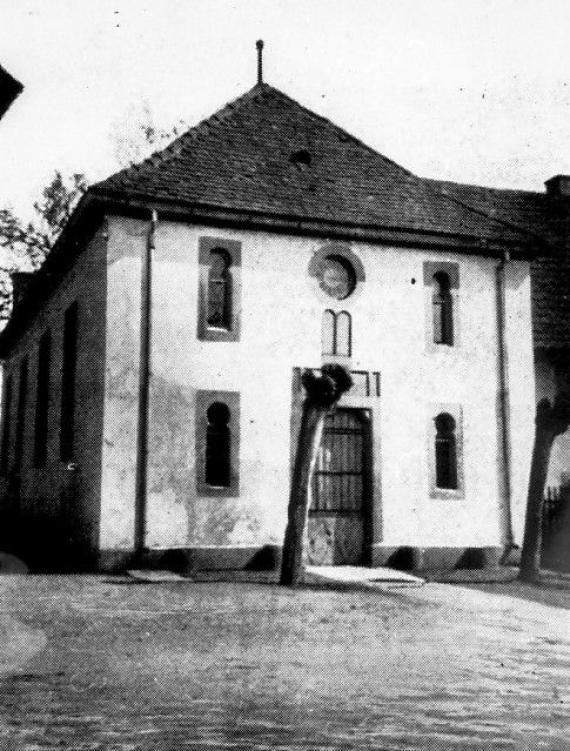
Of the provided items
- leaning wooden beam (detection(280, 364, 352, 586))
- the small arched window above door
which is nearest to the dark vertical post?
leaning wooden beam (detection(280, 364, 352, 586))

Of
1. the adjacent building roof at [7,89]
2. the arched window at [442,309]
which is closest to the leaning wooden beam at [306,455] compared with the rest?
the arched window at [442,309]

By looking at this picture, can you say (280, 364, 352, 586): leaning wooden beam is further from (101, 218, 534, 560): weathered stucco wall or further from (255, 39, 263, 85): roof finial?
(255, 39, 263, 85): roof finial

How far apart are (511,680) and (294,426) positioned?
965 cm

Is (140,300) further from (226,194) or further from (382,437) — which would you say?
(382,437)

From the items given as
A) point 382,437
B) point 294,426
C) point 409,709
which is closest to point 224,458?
point 294,426

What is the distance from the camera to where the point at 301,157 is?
57.9ft

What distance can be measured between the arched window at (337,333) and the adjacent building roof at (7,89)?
818 cm

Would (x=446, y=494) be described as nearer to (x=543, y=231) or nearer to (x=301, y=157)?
(x=301, y=157)

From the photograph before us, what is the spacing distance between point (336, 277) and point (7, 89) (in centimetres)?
851

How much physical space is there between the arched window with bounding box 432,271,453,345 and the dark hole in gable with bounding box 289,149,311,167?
3.37 m

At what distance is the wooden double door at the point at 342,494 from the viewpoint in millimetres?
15953

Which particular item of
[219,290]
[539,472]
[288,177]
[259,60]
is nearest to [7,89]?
[219,290]

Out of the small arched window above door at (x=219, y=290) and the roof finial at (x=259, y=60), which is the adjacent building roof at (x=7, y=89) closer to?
the small arched window above door at (x=219, y=290)

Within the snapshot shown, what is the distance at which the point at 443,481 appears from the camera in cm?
1662
